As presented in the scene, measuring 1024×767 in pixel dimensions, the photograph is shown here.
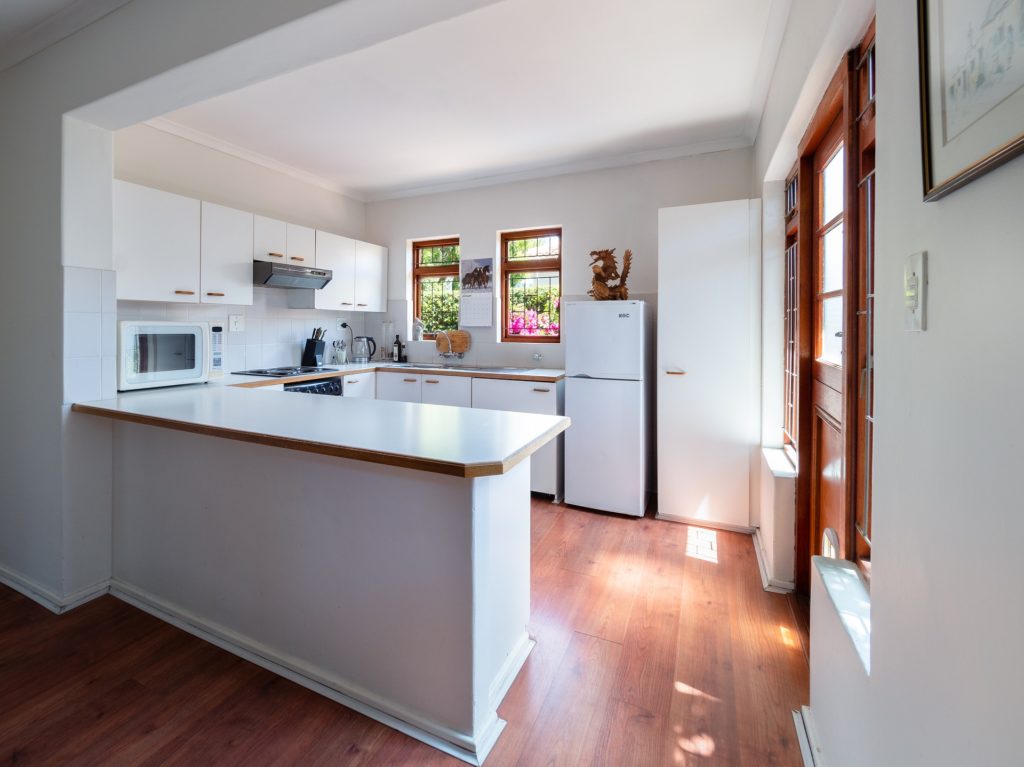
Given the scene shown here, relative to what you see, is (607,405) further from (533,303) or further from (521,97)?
(521,97)

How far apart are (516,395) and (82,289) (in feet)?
7.70

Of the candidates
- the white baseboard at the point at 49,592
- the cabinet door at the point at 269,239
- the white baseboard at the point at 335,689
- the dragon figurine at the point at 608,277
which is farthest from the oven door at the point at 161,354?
the dragon figurine at the point at 608,277

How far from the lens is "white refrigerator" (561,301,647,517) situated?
10.3 ft

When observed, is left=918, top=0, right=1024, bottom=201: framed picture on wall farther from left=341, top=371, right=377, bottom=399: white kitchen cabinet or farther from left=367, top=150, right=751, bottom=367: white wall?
left=341, top=371, right=377, bottom=399: white kitchen cabinet

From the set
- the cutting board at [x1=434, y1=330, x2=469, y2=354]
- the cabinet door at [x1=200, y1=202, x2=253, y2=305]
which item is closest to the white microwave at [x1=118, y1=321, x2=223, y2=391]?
the cabinet door at [x1=200, y1=202, x2=253, y2=305]

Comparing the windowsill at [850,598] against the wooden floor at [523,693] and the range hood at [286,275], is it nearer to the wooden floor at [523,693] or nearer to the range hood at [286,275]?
the wooden floor at [523,693]

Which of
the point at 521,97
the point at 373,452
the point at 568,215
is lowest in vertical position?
the point at 373,452

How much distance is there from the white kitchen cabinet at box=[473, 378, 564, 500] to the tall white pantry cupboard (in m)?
0.70

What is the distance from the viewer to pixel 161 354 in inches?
104

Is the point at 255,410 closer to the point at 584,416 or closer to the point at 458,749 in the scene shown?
the point at 458,749

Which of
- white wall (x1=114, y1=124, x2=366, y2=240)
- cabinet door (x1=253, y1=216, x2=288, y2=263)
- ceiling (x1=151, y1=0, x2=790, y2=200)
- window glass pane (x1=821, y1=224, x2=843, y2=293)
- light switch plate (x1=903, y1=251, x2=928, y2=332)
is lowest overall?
light switch plate (x1=903, y1=251, x2=928, y2=332)

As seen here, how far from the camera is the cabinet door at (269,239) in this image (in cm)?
337

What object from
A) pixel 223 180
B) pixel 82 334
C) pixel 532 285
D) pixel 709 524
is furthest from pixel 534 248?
pixel 82 334

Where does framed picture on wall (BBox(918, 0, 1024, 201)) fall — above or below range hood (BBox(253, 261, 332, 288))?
below
